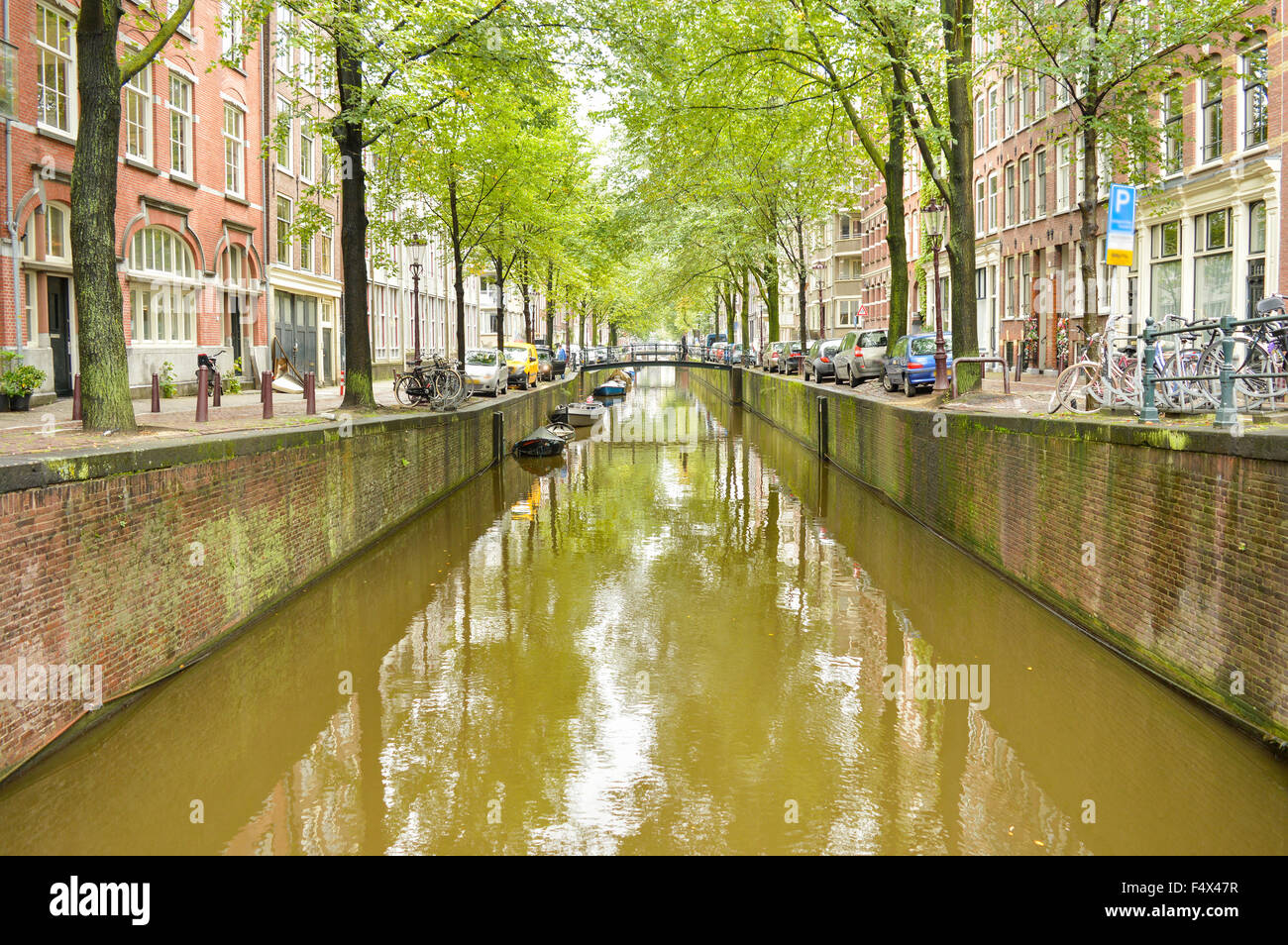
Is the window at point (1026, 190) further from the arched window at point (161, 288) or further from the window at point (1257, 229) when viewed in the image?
the arched window at point (161, 288)

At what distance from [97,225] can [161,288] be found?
15.3 m

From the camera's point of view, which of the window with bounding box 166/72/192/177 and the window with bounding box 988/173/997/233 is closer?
the window with bounding box 166/72/192/177

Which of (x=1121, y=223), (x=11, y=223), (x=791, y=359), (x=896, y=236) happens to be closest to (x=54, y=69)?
(x=11, y=223)

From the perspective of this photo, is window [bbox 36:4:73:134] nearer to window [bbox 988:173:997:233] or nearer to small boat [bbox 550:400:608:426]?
small boat [bbox 550:400:608:426]

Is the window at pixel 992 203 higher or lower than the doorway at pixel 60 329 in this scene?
higher

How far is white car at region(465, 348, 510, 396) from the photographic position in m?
31.8

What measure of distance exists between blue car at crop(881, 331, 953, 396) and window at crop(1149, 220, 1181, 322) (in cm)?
619

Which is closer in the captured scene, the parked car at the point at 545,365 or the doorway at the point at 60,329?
the doorway at the point at 60,329

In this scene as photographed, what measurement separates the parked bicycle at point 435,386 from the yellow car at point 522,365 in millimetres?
14918

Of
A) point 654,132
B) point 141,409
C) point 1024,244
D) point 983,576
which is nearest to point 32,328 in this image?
point 141,409

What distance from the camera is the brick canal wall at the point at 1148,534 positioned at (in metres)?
7.24

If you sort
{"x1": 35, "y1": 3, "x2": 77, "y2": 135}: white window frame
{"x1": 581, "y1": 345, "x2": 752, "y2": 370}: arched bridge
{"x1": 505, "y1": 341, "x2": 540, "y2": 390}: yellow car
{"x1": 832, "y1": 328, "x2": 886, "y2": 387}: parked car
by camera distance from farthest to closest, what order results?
{"x1": 581, "y1": 345, "x2": 752, "y2": 370}: arched bridge
{"x1": 505, "y1": 341, "x2": 540, "y2": 390}: yellow car
{"x1": 832, "y1": 328, "x2": 886, "y2": 387}: parked car
{"x1": 35, "y1": 3, "x2": 77, "y2": 135}: white window frame

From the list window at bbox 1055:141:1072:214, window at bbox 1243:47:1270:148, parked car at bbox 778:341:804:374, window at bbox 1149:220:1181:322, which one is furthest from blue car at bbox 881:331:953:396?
parked car at bbox 778:341:804:374

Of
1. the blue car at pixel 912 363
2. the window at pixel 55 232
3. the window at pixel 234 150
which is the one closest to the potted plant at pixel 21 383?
the window at pixel 55 232
